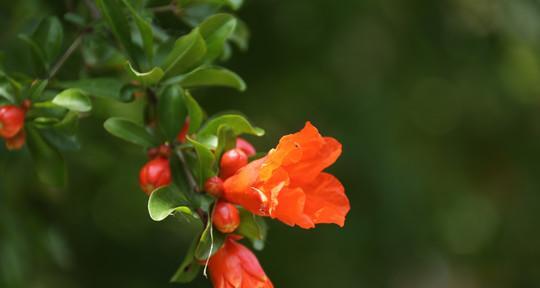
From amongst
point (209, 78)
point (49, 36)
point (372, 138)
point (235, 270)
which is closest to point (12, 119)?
point (49, 36)

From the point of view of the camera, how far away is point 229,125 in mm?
1382

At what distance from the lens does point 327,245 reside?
3465 millimetres

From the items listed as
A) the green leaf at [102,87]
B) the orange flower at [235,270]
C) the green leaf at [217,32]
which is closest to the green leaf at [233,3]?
the green leaf at [217,32]

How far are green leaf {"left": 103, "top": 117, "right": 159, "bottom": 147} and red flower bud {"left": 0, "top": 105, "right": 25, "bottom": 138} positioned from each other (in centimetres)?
15

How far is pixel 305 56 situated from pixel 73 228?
1130mm

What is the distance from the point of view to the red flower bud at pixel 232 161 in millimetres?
1337

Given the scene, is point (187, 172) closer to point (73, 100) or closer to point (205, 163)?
point (205, 163)

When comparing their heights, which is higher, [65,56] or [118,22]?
[118,22]

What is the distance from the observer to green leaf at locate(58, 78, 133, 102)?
1.48 meters

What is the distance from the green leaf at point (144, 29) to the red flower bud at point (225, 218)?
31cm

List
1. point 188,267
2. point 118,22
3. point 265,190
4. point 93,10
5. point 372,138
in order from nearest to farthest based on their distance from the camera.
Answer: point 265,190 → point 188,267 → point 118,22 → point 93,10 → point 372,138

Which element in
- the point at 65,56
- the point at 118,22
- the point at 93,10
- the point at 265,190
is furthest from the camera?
the point at 93,10

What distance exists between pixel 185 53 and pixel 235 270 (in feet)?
1.23

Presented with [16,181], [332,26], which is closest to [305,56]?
[332,26]
